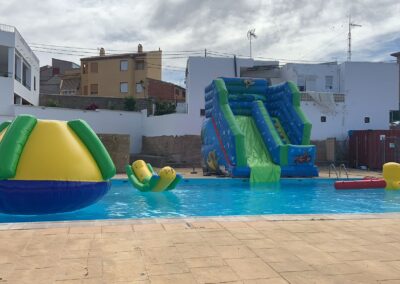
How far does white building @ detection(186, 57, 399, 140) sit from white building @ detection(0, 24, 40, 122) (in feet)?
33.3

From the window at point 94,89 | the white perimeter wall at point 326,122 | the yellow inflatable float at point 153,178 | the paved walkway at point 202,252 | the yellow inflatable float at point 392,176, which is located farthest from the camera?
the window at point 94,89

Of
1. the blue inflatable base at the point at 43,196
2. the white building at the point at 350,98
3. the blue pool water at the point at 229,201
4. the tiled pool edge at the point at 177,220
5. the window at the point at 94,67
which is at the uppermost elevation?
the window at the point at 94,67

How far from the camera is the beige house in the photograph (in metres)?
44.4

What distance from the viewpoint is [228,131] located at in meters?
15.5

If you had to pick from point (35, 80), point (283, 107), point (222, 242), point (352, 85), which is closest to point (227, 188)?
point (283, 107)

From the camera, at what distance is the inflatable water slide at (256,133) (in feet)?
49.8

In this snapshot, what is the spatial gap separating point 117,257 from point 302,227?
2688mm

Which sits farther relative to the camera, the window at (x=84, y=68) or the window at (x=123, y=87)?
the window at (x=84, y=68)

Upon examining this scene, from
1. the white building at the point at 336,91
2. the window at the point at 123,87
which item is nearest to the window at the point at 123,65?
the window at the point at 123,87

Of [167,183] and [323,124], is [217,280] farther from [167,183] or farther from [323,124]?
[323,124]

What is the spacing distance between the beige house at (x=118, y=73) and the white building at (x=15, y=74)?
45.7 feet

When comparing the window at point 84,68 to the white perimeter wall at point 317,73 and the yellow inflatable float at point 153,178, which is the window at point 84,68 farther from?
the yellow inflatable float at point 153,178

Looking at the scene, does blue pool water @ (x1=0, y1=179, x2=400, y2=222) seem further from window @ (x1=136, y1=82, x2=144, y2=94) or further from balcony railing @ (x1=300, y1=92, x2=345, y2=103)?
window @ (x1=136, y1=82, x2=144, y2=94)

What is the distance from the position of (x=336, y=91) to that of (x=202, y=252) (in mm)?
24670
